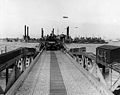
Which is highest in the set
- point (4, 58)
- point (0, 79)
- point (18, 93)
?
point (4, 58)

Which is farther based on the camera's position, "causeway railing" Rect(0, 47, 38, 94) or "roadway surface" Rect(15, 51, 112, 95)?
"causeway railing" Rect(0, 47, 38, 94)

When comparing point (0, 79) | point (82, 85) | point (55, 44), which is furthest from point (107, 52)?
point (55, 44)

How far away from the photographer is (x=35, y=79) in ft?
37.2

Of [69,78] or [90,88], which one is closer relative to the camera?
[90,88]

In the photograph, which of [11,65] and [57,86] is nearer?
[57,86]

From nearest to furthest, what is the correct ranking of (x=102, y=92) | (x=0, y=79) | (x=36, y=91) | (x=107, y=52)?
(x=102, y=92) → (x=36, y=91) → (x=107, y=52) → (x=0, y=79)

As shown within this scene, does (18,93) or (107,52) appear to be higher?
(107,52)

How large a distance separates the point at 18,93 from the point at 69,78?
13.2ft

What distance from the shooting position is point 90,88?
9.49 m

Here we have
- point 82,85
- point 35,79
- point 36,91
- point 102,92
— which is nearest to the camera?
point 102,92

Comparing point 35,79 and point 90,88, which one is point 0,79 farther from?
point 90,88

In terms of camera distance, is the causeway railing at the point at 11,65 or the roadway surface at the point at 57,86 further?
the causeway railing at the point at 11,65

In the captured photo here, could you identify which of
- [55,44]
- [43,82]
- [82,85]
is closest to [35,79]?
[43,82]

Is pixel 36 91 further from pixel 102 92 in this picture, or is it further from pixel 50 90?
pixel 102 92
